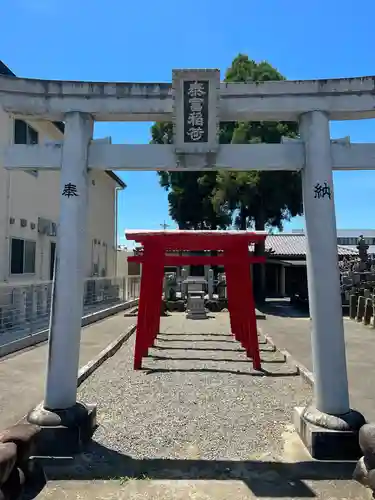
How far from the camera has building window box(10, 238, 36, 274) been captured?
507 inches

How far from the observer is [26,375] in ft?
26.4

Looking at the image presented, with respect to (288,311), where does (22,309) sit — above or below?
above

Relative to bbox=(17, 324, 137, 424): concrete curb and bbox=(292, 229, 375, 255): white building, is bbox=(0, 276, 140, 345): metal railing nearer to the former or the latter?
bbox=(17, 324, 137, 424): concrete curb

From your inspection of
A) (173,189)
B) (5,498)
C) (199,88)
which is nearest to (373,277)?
(173,189)

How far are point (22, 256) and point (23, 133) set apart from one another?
3.65 meters

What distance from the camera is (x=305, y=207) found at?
488cm

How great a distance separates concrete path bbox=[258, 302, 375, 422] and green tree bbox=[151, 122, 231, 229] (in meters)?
8.97

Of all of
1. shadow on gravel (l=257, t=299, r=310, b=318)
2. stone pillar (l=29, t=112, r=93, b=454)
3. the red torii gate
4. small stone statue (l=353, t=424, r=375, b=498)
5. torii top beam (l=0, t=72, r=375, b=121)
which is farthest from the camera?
shadow on gravel (l=257, t=299, r=310, b=318)

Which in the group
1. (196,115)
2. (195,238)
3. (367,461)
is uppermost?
(196,115)

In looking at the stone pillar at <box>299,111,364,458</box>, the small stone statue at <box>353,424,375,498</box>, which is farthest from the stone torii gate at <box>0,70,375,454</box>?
the small stone statue at <box>353,424,375,498</box>

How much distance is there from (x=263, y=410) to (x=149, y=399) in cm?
169

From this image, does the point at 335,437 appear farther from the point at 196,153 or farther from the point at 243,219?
the point at 243,219

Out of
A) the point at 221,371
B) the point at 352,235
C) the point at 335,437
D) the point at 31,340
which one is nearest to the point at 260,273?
the point at 31,340

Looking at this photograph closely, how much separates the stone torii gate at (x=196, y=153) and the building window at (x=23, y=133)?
8265 mm
